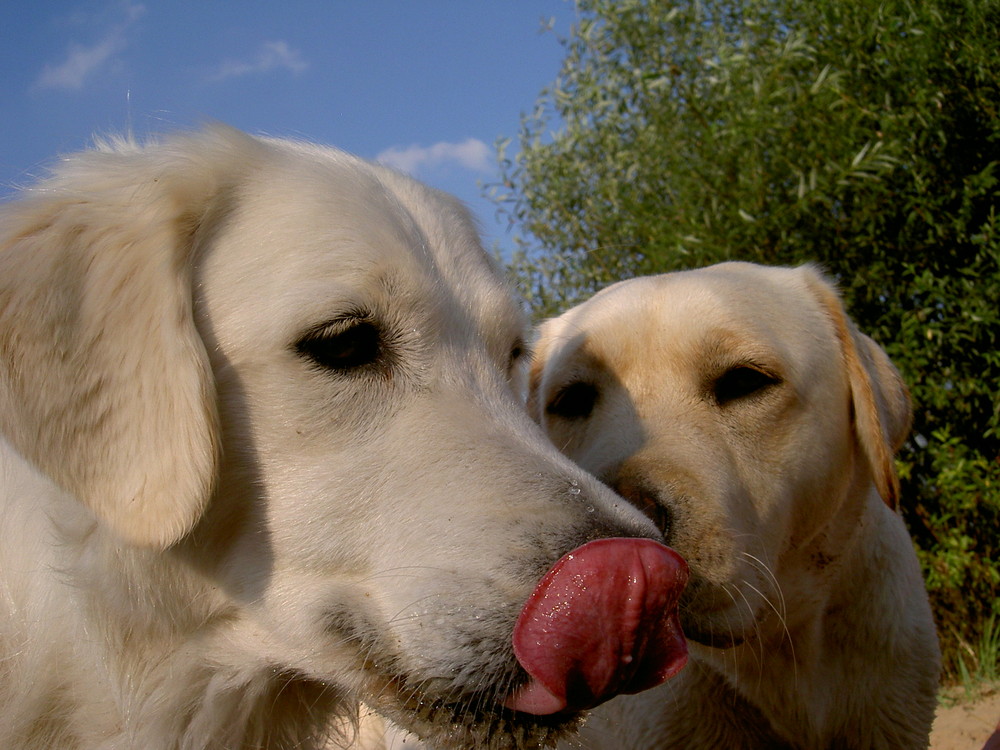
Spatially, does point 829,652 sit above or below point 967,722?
above

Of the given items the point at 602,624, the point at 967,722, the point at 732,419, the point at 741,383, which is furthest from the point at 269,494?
the point at 967,722

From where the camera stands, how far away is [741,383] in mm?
3354

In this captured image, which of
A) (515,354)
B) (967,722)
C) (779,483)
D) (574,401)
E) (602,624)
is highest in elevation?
(515,354)

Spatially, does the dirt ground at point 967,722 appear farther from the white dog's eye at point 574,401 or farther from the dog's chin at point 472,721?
the dog's chin at point 472,721

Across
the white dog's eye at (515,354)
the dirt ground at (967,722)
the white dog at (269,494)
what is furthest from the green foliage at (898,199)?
the white dog at (269,494)

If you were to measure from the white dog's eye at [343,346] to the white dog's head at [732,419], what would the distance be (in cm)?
97

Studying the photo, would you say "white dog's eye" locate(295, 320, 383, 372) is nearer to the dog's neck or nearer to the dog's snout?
the dog's snout

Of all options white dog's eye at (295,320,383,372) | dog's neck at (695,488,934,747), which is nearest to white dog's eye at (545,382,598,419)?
dog's neck at (695,488,934,747)

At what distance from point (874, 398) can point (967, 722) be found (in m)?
2.96

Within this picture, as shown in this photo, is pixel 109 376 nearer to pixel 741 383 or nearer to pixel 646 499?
pixel 646 499

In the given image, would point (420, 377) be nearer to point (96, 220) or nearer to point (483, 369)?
point (483, 369)

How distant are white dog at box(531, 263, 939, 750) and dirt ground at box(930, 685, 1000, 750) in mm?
1907

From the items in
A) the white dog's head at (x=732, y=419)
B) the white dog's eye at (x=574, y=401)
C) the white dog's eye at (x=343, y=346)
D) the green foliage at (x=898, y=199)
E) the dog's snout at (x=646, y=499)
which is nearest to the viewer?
the white dog's eye at (x=343, y=346)

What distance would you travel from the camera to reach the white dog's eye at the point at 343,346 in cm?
213
